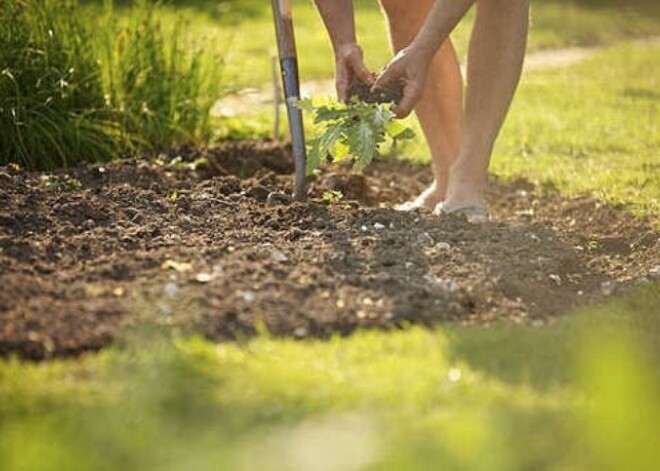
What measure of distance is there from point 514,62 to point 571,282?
41.3 inches

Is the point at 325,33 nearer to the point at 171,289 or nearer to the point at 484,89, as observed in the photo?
the point at 484,89

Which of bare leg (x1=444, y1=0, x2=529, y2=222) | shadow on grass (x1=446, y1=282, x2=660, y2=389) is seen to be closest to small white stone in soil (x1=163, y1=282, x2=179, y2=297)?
shadow on grass (x1=446, y1=282, x2=660, y2=389)

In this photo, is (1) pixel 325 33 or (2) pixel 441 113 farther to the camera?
(1) pixel 325 33

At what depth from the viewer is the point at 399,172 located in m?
6.08

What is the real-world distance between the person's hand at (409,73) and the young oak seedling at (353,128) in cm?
5

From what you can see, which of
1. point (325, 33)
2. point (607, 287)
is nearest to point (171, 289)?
point (607, 287)

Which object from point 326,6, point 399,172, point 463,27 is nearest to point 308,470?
point 326,6

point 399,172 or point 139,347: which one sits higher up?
point 139,347

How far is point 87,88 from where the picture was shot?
573cm

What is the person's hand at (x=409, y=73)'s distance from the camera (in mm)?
4301

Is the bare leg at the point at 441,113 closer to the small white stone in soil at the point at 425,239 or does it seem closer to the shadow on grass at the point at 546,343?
the small white stone in soil at the point at 425,239

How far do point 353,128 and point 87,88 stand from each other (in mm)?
1852

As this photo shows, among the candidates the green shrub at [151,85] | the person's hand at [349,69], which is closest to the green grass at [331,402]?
the person's hand at [349,69]

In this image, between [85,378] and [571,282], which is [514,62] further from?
[85,378]
